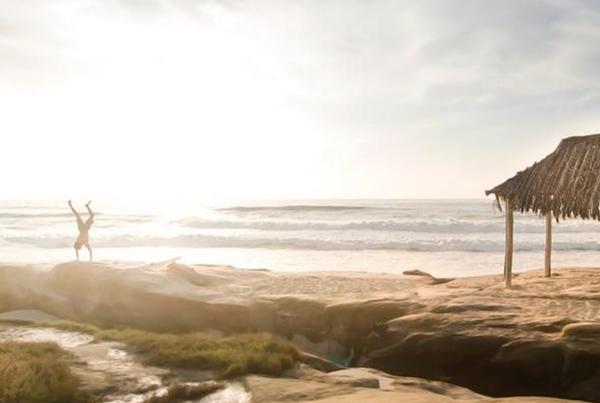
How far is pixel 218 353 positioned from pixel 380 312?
13.0ft

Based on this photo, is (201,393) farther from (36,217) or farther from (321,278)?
(36,217)

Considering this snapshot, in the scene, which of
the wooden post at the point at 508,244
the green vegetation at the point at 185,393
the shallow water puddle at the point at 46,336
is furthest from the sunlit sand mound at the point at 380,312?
the green vegetation at the point at 185,393

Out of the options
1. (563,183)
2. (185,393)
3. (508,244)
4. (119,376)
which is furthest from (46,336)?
(563,183)

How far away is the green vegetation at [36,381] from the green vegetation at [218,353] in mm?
1649

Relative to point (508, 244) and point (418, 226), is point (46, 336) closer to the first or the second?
point (508, 244)

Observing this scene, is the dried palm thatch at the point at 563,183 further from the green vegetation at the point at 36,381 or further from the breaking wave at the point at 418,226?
the breaking wave at the point at 418,226

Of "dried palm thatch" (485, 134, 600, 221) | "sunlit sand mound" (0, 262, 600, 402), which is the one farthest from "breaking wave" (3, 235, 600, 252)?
"dried palm thatch" (485, 134, 600, 221)

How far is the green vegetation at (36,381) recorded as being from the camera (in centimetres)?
658

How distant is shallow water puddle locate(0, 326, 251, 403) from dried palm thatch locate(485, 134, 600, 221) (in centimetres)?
1029

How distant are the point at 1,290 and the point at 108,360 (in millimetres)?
8804

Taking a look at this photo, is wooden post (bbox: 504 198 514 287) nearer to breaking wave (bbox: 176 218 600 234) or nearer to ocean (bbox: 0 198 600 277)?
ocean (bbox: 0 198 600 277)

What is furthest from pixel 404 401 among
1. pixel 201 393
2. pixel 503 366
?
pixel 503 366

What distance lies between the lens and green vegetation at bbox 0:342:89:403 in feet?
21.6

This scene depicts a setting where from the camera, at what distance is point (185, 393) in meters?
7.14
